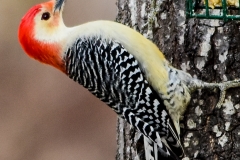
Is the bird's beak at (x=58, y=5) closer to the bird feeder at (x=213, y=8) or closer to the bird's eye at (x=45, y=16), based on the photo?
the bird's eye at (x=45, y=16)

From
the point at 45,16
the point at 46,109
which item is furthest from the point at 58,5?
the point at 46,109

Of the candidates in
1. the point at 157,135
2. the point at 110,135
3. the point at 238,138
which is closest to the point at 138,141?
the point at 157,135

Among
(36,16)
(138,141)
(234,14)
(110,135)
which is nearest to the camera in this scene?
(234,14)

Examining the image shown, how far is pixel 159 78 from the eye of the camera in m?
4.52

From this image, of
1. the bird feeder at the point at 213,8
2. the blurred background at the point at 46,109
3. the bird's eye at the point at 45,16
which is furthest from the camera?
the blurred background at the point at 46,109

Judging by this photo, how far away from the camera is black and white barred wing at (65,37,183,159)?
4418 mm

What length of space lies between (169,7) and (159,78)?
55cm

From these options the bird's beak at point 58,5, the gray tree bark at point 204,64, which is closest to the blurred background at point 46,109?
the bird's beak at point 58,5

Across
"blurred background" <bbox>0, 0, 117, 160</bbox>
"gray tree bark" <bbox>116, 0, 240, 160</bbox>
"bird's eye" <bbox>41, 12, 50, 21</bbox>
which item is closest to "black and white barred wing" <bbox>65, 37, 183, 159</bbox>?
"gray tree bark" <bbox>116, 0, 240, 160</bbox>

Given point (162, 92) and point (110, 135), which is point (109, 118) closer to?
point (110, 135)

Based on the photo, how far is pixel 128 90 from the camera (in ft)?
14.6

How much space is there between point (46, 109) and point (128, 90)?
12.7ft

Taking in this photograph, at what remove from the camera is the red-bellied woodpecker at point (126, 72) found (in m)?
4.43

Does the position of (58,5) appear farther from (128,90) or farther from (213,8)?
(213,8)
